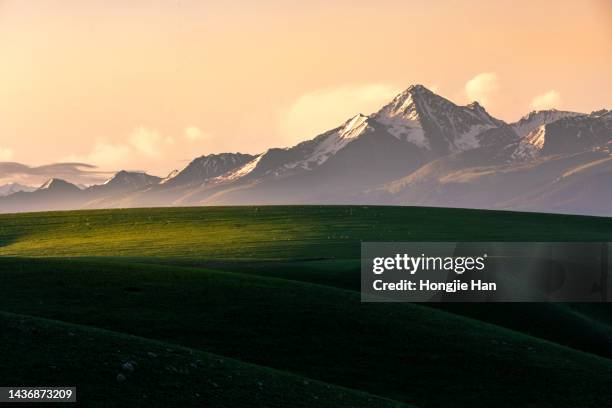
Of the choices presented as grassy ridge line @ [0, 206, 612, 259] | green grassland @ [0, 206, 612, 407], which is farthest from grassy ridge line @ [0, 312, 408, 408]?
grassy ridge line @ [0, 206, 612, 259]

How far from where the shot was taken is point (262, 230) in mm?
103812

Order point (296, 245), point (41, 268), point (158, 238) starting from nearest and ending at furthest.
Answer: point (41, 268)
point (296, 245)
point (158, 238)

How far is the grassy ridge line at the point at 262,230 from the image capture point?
84.6 m

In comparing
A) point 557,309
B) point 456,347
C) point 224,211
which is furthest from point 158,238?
point 456,347

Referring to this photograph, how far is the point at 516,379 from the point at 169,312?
15045mm

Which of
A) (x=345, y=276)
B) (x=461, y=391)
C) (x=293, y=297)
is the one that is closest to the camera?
(x=461, y=391)

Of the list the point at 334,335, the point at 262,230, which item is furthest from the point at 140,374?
the point at 262,230

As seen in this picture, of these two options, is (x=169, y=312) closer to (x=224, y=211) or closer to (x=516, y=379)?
(x=516, y=379)

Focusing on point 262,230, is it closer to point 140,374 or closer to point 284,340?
point 284,340

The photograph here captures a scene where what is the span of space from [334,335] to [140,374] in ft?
44.8

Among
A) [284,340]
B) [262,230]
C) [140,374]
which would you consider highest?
[262,230]

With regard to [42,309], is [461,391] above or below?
below

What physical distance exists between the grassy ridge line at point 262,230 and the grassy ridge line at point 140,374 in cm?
4756

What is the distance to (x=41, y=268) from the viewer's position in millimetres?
47250
